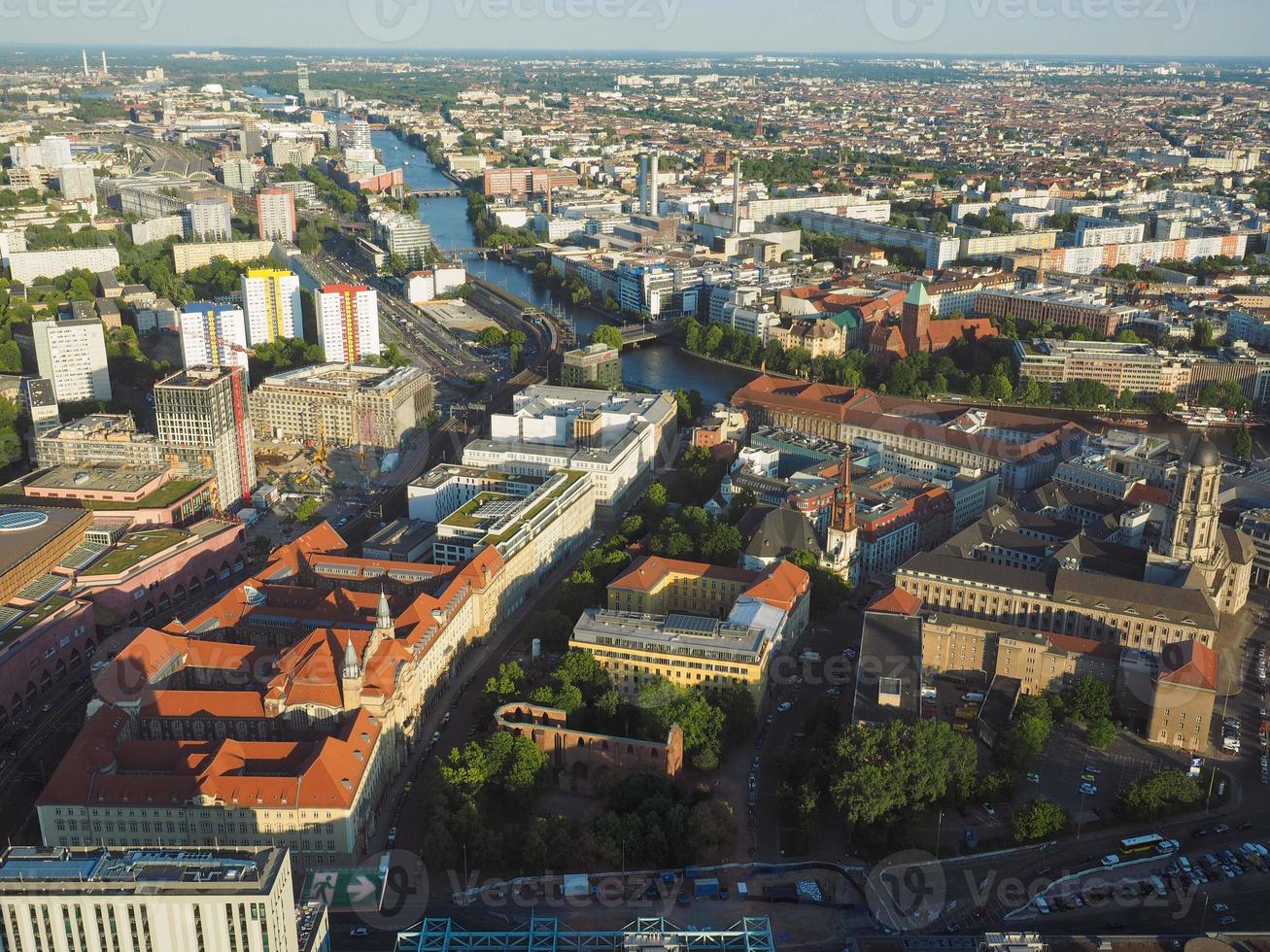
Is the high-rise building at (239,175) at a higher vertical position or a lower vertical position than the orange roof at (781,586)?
higher

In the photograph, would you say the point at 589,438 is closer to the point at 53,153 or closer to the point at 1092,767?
the point at 1092,767

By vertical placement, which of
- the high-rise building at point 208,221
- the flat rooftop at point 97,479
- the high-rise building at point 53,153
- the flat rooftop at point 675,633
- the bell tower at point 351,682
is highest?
the high-rise building at point 53,153

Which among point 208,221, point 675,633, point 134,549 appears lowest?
point 134,549

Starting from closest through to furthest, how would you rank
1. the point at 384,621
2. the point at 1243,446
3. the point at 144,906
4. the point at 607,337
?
the point at 144,906 → the point at 384,621 → the point at 1243,446 → the point at 607,337

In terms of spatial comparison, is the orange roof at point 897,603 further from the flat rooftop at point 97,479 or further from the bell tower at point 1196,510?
the flat rooftop at point 97,479

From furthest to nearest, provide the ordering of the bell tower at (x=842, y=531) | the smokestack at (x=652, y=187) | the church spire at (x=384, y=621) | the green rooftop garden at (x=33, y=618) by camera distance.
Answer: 1. the smokestack at (x=652, y=187)
2. the bell tower at (x=842, y=531)
3. the green rooftop garden at (x=33, y=618)
4. the church spire at (x=384, y=621)

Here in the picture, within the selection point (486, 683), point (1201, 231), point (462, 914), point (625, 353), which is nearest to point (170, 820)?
point (462, 914)

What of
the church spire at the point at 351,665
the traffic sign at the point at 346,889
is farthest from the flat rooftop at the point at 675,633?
the traffic sign at the point at 346,889

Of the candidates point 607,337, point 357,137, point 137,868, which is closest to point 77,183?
point 357,137
